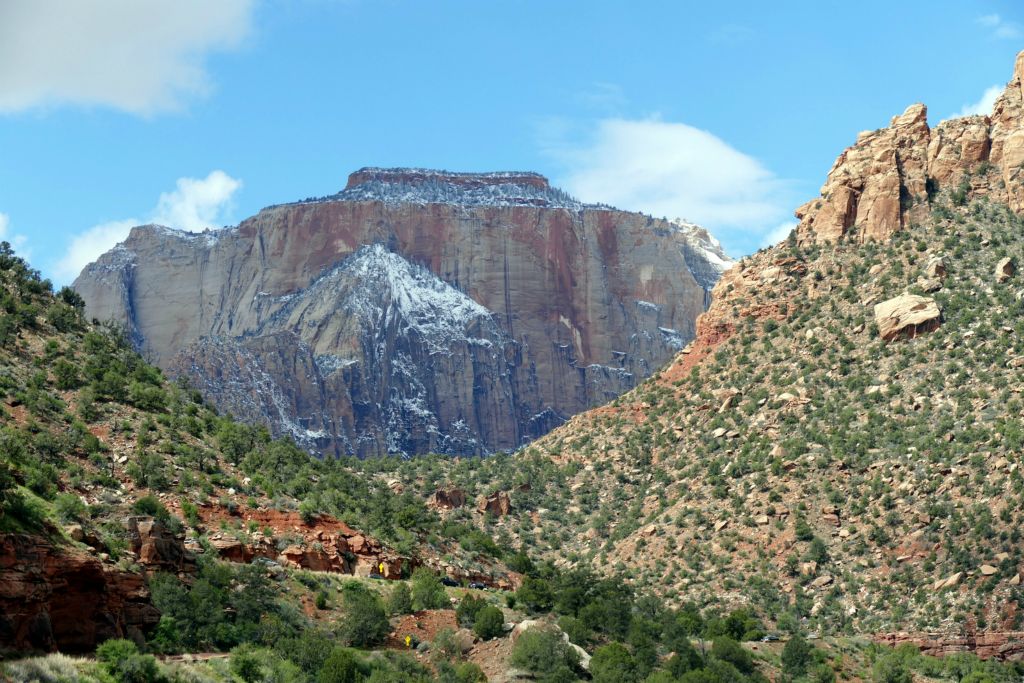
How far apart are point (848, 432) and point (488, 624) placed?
37479mm

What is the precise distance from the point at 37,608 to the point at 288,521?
73.3 feet

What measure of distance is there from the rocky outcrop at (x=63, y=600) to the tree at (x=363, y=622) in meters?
8.63

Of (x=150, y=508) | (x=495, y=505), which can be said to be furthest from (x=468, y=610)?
(x=495, y=505)

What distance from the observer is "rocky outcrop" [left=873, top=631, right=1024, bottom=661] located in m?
68.6

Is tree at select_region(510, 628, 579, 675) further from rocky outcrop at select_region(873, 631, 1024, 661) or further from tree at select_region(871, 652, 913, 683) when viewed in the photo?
rocky outcrop at select_region(873, 631, 1024, 661)

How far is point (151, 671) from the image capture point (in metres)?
40.5

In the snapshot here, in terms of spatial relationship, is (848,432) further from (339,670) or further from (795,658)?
(339,670)

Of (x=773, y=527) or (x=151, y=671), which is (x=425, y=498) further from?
(x=151, y=671)

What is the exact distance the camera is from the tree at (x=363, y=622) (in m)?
53.4

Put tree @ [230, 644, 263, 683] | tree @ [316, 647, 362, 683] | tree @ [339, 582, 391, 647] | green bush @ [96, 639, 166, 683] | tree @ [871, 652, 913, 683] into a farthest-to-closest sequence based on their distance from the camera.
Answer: tree @ [871, 652, 913, 683] → tree @ [339, 582, 391, 647] → tree @ [316, 647, 362, 683] → tree @ [230, 644, 263, 683] → green bush @ [96, 639, 166, 683]

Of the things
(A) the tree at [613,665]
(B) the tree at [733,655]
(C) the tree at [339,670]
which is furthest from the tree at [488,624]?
(B) the tree at [733,655]

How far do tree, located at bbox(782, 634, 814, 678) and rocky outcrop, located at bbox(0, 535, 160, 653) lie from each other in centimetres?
3057

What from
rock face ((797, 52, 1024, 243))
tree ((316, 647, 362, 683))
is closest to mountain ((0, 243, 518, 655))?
tree ((316, 647, 362, 683))

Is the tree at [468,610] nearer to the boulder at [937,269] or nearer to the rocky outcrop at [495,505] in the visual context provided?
the rocky outcrop at [495,505]
